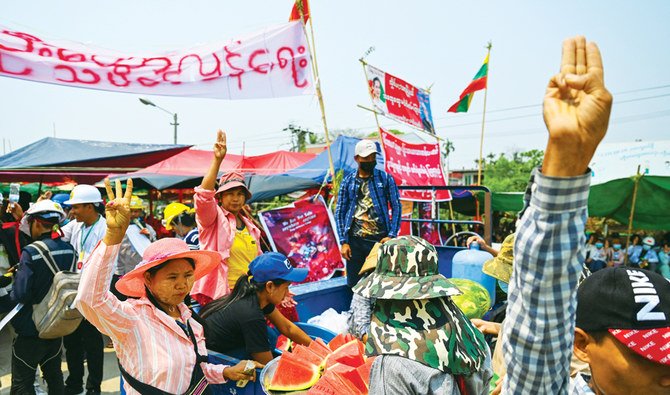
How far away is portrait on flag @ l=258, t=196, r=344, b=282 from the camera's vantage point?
5.92 m

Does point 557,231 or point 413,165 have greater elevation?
point 557,231

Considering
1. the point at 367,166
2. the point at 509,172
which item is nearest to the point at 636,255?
the point at 367,166

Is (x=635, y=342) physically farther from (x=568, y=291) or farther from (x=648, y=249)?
(x=648, y=249)

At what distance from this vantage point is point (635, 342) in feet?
3.29

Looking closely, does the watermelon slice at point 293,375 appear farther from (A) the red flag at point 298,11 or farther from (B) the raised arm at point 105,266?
(A) the red flag at point 298,11

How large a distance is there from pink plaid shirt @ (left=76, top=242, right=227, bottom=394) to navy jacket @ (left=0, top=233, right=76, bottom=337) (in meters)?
1.93

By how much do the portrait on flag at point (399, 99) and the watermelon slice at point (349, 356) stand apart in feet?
17.5

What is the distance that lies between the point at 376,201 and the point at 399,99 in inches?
168

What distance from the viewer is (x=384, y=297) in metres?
1.59

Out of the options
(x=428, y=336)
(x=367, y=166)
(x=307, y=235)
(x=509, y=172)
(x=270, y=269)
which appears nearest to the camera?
(x=428, y=336)

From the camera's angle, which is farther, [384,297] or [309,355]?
[309,355]

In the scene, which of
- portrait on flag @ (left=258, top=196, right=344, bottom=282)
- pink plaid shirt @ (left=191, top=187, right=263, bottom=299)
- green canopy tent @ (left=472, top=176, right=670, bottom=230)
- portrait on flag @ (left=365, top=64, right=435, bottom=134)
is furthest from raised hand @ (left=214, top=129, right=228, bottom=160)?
green canopy tent @ (left=472, top=176, right=670, bottom=230)

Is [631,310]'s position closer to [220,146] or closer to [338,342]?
[338,342]

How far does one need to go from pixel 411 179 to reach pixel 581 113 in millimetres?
6175
